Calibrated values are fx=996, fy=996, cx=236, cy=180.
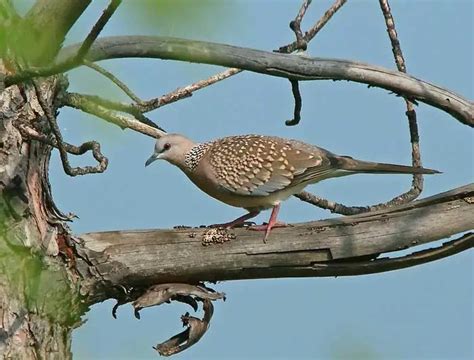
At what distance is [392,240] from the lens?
3.91 metres

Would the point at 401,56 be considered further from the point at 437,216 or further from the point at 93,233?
the point at 93,233

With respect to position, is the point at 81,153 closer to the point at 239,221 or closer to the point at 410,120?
the point at 239,221

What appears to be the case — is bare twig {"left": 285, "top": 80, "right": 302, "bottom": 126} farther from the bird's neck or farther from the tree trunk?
the bird's neck

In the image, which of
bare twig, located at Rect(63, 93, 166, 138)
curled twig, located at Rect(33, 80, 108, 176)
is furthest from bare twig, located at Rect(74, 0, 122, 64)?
curled twig, located at Rect(33, 80, 108, 176)

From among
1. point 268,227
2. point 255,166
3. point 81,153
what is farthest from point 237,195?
point 81,153

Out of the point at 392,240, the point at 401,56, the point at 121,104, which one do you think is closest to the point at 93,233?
the point at 121,104

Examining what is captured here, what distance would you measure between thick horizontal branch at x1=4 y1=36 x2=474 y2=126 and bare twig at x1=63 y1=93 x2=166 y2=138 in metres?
0.17

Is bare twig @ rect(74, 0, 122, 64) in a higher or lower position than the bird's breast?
lower

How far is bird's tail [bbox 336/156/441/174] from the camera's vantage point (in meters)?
4.54

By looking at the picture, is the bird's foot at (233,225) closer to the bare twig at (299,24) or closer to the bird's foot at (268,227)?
the bird's foot at (268,227)

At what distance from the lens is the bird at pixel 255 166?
489cm

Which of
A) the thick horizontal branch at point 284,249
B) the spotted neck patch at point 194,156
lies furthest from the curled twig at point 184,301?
the spotted neck patch at point 194,156

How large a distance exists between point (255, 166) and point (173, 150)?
531 millimetres

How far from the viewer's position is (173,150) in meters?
5.39
